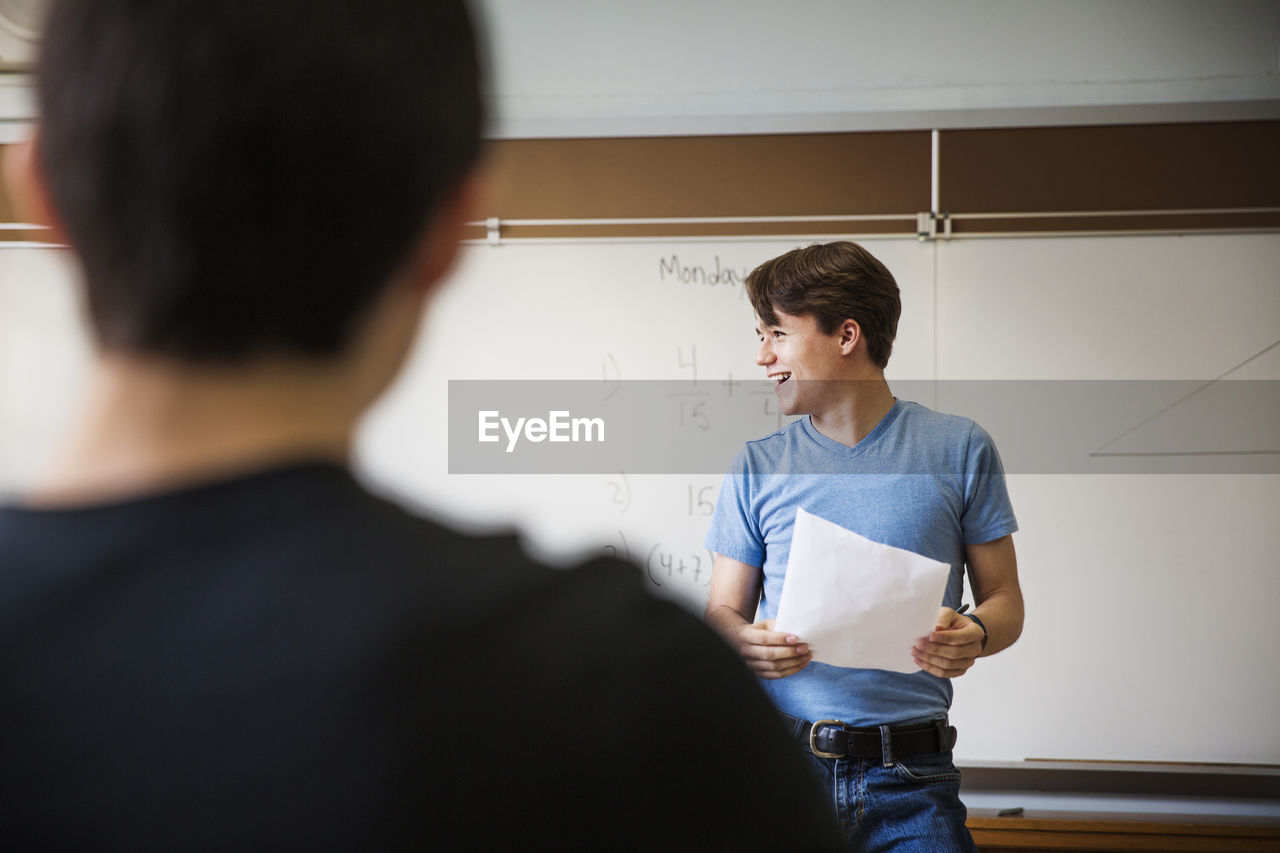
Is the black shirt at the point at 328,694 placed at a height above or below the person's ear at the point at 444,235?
below

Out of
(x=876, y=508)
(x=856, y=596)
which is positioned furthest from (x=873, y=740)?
A: (x=876, y=508)

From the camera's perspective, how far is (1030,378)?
2205mm

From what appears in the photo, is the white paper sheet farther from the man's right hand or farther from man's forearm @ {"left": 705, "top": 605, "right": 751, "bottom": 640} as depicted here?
man's forearm @ {"left": 705, "top": 605, "right": 751, "bottom": 640}

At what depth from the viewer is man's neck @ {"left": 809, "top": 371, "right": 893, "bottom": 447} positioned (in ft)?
4.57

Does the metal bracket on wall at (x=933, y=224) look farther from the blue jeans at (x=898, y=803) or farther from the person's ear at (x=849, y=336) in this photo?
the blue jeans at (x=898, y=803)

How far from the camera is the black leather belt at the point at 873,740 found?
1.18m

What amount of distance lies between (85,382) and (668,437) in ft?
6.64

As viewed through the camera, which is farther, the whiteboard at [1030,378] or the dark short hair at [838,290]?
the whiteboard at [1030,378]

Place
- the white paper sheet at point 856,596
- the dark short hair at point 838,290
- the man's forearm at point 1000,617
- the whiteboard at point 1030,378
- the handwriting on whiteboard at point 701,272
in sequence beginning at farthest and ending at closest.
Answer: the handwriting on whiteboard at point 701,272, the whiteboard at point 1030,378, the dark short hair at point 838,290, the man's forearm at point 1000,617, the white paper sheet at point 856,596

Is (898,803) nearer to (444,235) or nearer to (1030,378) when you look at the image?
(444,235)

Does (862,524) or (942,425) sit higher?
(942,425)

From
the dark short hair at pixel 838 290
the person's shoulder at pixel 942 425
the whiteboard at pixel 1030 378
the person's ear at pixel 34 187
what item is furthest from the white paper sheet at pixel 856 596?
the person's ear at pixel 34 187

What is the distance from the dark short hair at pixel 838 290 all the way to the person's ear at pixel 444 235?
115cm

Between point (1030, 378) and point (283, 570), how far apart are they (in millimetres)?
2210
